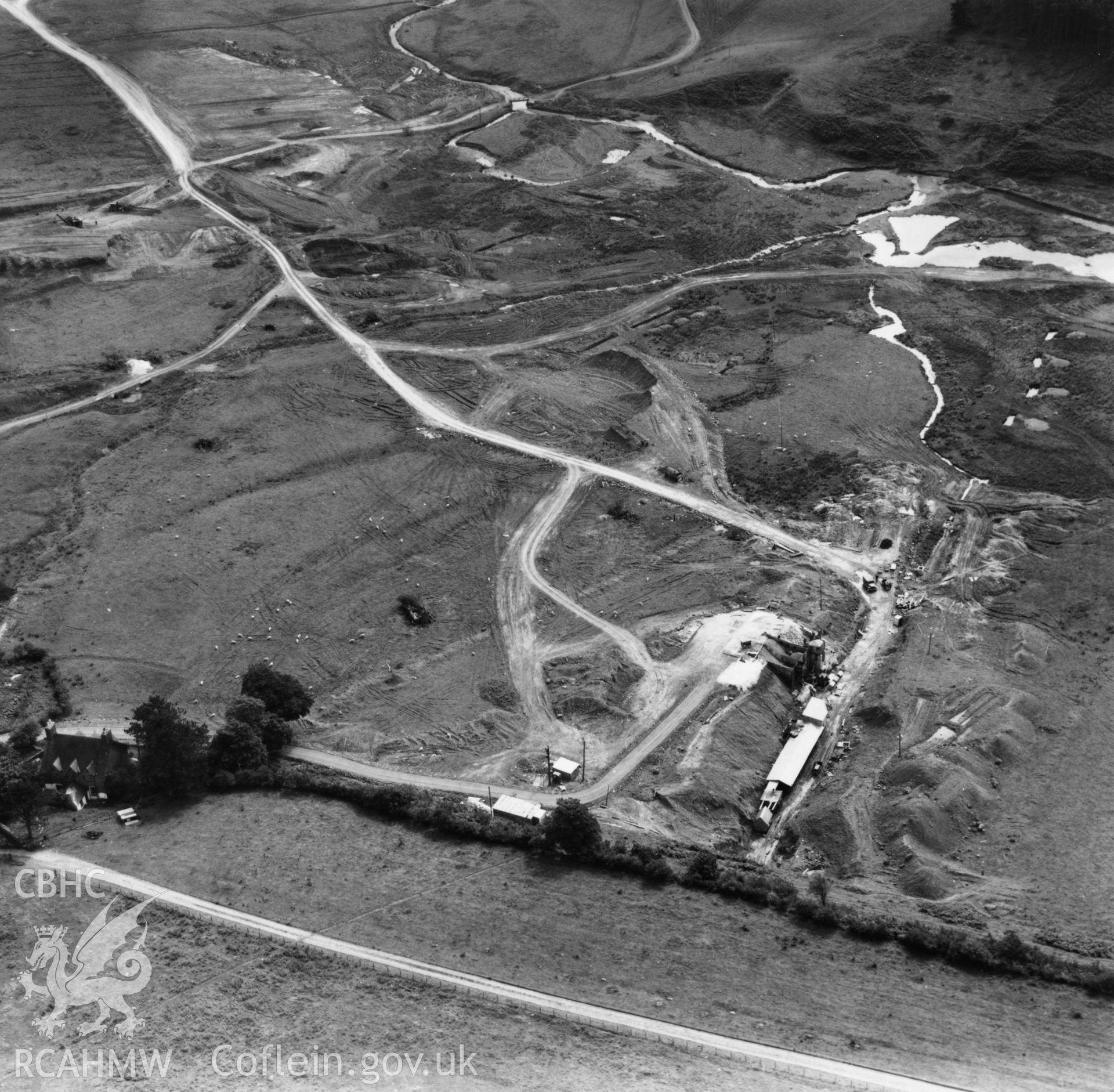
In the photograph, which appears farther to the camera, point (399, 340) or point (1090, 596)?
point (399, 340)

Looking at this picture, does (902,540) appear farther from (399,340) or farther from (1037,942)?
(399,340)

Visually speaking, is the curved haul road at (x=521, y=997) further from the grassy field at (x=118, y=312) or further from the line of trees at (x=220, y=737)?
the grassy field at (x=118, y=312)

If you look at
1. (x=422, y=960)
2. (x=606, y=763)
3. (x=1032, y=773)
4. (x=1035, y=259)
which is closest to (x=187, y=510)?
(x=606, y=763)

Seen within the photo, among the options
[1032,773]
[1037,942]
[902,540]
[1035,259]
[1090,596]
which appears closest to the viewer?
[1037,942]

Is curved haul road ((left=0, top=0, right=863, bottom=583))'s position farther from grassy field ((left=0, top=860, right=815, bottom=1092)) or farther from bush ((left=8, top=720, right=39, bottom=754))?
bush ((left=8, top=720, right=39, bottom=754))

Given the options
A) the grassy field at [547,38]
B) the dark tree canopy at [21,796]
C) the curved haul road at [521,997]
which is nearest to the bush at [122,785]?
the dark tree canopy at [21,796]
